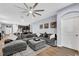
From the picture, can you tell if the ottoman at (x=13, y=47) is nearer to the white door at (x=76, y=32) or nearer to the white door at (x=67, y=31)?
the white door at (x=67, y=31)

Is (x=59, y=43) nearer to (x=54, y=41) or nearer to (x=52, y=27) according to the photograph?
(x=54, y=41)

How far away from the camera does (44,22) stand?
217 cm

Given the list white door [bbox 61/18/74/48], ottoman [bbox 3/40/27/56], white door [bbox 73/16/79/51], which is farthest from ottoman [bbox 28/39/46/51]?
white door [bbox 73/16/79/51]

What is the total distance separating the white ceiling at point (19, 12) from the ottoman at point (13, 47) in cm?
49

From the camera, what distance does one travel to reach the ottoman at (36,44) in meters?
2.03

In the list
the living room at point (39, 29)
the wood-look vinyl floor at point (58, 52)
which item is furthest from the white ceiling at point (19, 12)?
the wood-look vinyl floor at point (58, 52)

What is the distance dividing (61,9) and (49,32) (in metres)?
0.63

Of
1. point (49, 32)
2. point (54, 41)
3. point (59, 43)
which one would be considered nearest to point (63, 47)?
point (59, 43)

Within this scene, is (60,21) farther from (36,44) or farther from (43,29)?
(36,44)

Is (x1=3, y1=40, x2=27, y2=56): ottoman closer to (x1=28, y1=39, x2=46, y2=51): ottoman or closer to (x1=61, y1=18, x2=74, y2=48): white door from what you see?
(x1=28, y1=39, x2=46, y2=51): ottoman

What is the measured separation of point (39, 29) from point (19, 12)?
0.65 metres

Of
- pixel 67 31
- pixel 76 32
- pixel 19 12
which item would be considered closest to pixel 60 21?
pixel 67 31

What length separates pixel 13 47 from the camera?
1.93 metres

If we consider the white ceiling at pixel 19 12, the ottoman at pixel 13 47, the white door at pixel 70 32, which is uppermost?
the white ceiling at pixel 19 12
